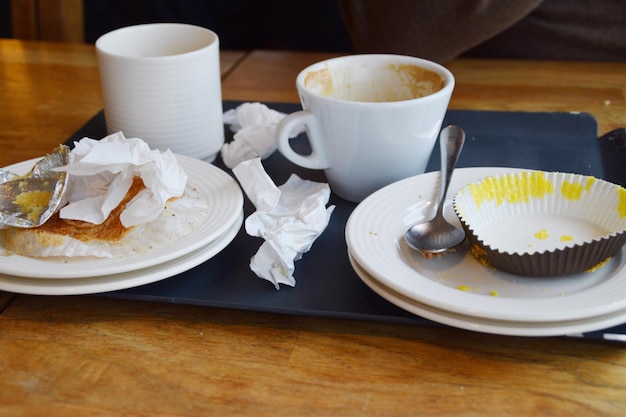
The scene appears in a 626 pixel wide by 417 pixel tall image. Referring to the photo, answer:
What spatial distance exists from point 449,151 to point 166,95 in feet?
1.14

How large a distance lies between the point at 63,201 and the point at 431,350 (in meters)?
0.37

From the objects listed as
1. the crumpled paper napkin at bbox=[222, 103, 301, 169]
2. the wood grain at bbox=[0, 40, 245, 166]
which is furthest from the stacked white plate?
the wood grain at bbox=[0, 40, 245, 166]

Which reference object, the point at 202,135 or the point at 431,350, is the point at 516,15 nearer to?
the point at 202,135

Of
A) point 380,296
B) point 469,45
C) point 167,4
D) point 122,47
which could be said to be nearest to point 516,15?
point 469,45

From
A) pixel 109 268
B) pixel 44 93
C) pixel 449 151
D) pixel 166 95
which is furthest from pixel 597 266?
pixel 44 93

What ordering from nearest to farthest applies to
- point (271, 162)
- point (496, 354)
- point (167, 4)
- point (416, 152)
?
1. point (496, 354)
2. point (416, 152)
3. point (271, 162)
4. point (167, 4)

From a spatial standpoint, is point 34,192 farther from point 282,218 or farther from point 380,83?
point 380,83

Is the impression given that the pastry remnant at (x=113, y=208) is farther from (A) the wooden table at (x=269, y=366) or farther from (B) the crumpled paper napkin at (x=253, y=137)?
(B) the crumpled paper napkin at (x=253, y=137)

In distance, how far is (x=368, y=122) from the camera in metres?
0.73

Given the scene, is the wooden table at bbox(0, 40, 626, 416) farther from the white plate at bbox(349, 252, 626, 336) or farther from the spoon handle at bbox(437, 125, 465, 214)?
the spoon handle at bbox(437, 125, 465, 214)

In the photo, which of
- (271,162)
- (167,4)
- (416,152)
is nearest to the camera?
(416,152)

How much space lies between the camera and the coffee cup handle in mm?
763

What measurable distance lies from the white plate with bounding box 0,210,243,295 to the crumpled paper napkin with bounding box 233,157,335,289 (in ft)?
0.21

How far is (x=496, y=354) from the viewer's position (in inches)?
21.5
